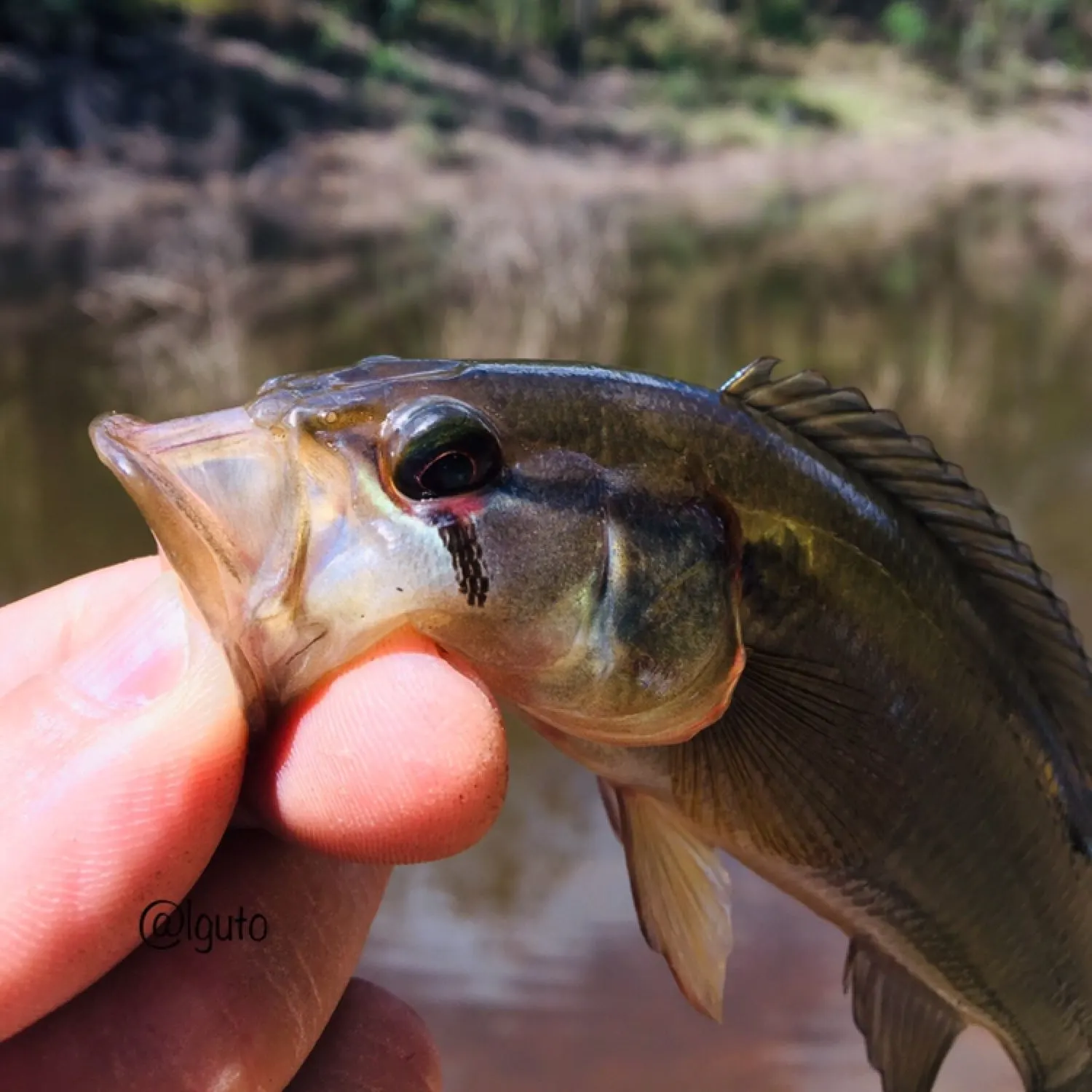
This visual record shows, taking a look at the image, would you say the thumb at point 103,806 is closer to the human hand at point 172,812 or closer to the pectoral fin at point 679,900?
the human hand at point 172,812

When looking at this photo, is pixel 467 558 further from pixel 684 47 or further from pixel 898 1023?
pixel 684 47

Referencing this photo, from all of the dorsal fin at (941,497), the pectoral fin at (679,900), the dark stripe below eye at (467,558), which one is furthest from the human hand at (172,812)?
the dorsal fin at (941,497)

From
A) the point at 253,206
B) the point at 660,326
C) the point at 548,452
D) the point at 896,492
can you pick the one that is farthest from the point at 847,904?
the point at 253,206

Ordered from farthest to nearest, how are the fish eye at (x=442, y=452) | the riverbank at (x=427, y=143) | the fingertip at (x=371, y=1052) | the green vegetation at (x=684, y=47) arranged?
1. the green vegetation at (x=684, y=47)
2. the riverbank at (x=427, y=143)
3. the fingertip at (x=371, y=1052)
4. the fish eye at (x=442, y=452)

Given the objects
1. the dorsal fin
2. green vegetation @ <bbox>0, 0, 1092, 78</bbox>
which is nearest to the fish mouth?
the dorsal fin

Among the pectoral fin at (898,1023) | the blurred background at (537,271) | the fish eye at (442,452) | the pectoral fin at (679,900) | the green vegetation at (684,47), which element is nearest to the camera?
the fish eye at (442,452)

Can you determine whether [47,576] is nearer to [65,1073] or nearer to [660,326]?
[65,1073]
